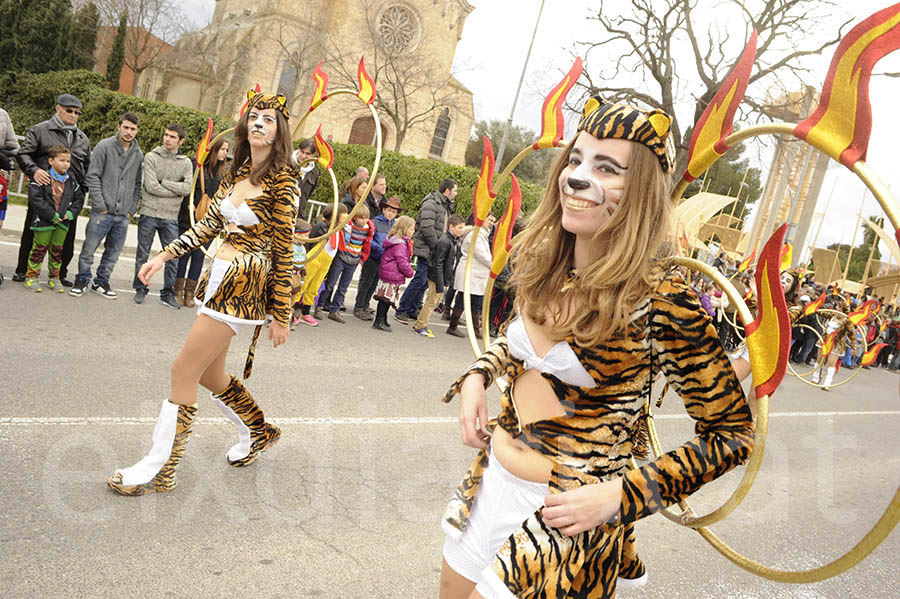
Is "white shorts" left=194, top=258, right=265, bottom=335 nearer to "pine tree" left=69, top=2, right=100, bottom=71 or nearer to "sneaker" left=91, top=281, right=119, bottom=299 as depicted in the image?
"sneaker" left=91, top=281, right=119, bottom=299

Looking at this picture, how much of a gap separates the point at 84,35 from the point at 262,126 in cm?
3549

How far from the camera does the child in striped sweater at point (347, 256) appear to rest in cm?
972

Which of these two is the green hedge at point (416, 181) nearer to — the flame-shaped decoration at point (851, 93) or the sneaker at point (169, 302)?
the sneaker at point (169, 302)

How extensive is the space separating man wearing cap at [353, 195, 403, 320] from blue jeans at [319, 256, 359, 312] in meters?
0.34

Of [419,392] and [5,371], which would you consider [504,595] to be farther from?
[419,392]

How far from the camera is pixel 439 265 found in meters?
10.2

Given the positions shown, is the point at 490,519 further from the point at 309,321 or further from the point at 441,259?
the point at 441,259

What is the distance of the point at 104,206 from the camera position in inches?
324

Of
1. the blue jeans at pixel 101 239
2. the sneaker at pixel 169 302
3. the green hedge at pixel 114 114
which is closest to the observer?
the blue jeans at pixel 101 239

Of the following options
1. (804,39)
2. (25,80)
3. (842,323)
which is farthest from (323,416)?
(25,80)

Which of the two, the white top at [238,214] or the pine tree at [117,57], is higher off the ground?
the pine tree at [117,57]

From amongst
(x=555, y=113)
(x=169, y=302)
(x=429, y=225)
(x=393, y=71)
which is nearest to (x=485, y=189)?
(x=555, y=113)

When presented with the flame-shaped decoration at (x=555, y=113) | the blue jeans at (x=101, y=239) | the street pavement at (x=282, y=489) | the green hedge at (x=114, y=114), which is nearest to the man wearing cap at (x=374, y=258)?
the street pavement at (x=282, y=489)

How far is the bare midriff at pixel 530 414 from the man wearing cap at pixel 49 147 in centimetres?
751
